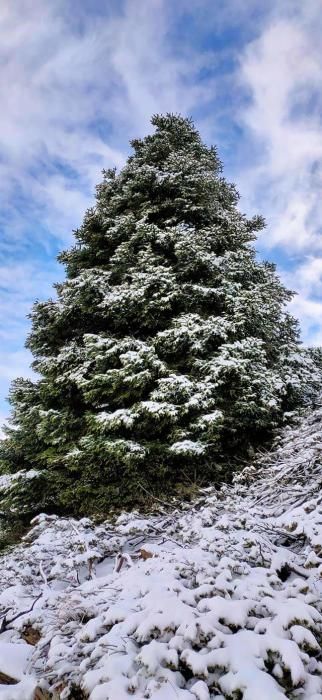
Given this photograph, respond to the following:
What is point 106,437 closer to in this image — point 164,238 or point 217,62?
point 164,238

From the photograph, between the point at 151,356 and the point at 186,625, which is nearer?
the point at 186,625

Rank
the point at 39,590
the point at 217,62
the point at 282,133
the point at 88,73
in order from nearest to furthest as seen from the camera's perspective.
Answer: the point at 39,590
the point at 282,133
the point at 217,62
the point at 88,73

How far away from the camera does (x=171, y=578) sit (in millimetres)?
2445

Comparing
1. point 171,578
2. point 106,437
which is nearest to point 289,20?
point 106,437

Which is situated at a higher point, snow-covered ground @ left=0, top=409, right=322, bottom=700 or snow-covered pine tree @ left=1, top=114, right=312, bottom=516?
snow-covered pine tree @ left=1, top=114, right=312, bottom=516

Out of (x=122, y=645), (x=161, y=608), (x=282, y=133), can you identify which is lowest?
(x=122, y=645)

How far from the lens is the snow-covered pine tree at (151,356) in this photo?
20.8ft

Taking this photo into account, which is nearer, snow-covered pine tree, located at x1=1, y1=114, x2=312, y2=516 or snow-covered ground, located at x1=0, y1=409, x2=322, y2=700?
snow-covered ground, located at x1=0, y1=409, x2=322, y2=700

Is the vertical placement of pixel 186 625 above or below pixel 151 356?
below

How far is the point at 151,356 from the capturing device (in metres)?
6.53

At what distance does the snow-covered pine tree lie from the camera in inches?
250

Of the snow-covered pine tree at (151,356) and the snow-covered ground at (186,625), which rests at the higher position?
the snow-covered pine tree at (151,356)

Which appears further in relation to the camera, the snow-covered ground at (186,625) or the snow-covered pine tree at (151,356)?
the snow-covered pine tree at (151,356)

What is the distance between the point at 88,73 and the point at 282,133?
5.77 metres
